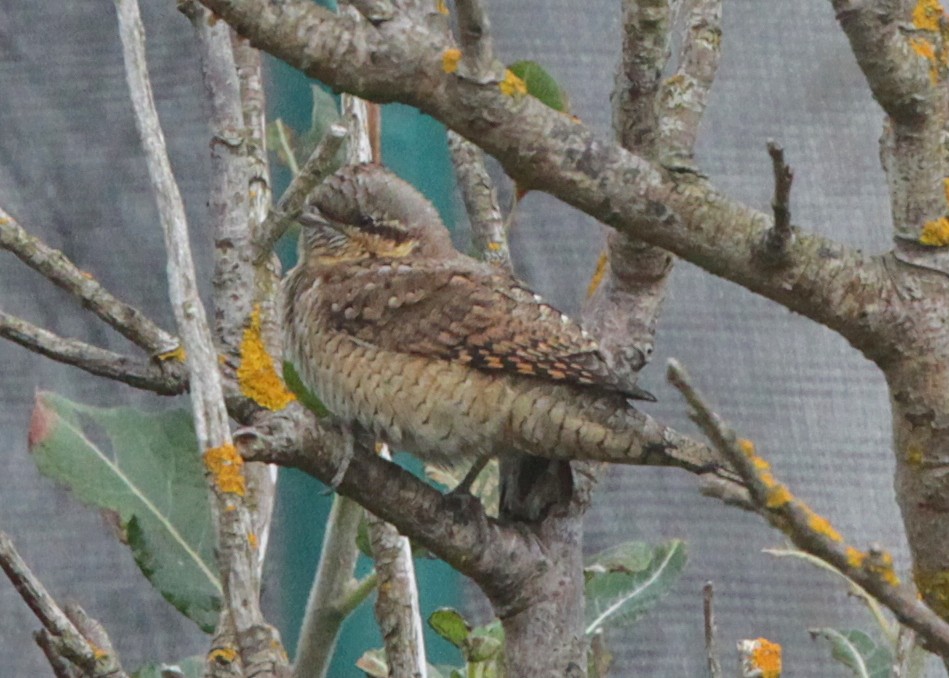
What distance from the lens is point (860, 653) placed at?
199cm

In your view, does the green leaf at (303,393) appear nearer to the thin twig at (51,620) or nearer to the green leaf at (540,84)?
the green leaf at (540,84)

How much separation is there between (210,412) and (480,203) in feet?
2.79

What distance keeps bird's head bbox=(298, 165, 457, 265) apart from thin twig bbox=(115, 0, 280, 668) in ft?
2.74

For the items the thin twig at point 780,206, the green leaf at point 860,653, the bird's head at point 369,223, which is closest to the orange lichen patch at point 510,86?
the thin twig at point 780,206

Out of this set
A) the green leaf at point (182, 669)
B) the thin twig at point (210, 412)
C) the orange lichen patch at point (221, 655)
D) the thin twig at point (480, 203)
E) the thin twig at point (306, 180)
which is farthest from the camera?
the thin twig at point (480, 203)

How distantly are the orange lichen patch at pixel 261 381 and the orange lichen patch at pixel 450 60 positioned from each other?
39 centimetres

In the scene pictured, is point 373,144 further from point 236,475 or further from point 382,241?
point 236,475

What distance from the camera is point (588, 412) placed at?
1.64m

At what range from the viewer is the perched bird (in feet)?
5.44

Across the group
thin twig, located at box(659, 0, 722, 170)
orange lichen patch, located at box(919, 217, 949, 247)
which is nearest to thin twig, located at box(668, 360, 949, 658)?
orange lichen patch, located at box(919, 217, 949, 247)

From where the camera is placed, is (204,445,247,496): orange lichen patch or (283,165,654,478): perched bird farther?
(283,165,654,478): perched bird

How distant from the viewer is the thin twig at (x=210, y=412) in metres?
1.04

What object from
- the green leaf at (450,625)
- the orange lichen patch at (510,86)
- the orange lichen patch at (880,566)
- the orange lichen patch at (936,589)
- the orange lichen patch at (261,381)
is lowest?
the orange lichen patch at (880,566)

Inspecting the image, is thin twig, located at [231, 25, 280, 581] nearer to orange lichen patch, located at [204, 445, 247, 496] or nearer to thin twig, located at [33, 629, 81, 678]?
thin twig, located at [33, 629, 81, 678]
